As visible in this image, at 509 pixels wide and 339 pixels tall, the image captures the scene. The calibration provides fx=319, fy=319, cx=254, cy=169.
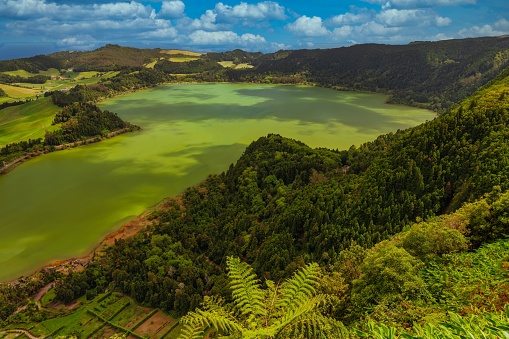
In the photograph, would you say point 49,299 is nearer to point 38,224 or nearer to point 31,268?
point 31,268

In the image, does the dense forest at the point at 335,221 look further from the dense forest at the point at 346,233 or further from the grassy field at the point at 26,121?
the grassy field at the point at 26,121

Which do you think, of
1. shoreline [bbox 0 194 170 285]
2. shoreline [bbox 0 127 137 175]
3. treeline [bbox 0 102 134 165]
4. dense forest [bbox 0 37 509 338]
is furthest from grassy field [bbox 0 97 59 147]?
dense forest [bbox 0 37 509 338]

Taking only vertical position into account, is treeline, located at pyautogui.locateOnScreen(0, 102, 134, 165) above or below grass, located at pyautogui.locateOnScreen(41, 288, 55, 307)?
above

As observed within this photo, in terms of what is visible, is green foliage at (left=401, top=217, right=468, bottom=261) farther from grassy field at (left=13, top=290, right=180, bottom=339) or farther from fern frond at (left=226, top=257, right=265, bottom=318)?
grassy field at (left=13, top=290, right=180, bottom=339)

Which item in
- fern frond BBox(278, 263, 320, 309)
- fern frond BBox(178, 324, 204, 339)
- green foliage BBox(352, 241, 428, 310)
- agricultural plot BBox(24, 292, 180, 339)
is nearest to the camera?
fern frond BBox(178, 324, 204, 339)

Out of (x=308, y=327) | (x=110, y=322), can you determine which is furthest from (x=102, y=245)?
(x=308, y=327)

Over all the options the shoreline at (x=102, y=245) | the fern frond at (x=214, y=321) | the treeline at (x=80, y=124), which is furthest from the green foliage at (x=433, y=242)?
the treeline at (x=80, y=124)
